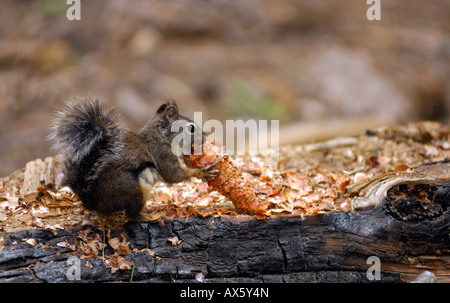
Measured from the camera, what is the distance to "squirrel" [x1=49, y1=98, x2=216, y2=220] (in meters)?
2.93

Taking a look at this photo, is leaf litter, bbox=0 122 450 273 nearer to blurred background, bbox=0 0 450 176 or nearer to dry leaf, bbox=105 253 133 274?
dry leaf, bbox=105 253 133 274

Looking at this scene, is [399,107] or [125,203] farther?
[399,107]

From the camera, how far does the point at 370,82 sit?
9.06 meters

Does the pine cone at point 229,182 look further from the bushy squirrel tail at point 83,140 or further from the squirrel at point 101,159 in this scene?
the bushy squirrel tail at point 83,140

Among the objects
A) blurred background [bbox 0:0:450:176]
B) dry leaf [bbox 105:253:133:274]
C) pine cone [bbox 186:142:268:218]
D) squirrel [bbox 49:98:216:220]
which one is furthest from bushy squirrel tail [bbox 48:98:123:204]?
blurred background [bbox 0:0:450:176]

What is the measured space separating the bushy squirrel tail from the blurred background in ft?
15.0

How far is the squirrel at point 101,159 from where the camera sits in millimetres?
2928

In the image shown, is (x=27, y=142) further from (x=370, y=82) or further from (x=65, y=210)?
(x=370, y=82)

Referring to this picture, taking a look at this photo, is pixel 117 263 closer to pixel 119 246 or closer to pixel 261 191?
pixel 119 246

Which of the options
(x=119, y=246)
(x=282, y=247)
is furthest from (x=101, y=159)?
(x=282, y=247)

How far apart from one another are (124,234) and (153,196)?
75 centimetres

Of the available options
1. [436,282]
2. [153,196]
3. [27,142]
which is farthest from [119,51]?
[436,282]

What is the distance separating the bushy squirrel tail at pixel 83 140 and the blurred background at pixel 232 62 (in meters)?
4.58

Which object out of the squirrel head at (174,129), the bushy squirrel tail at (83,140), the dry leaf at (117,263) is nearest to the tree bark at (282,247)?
the dry leaf at (117,263)
